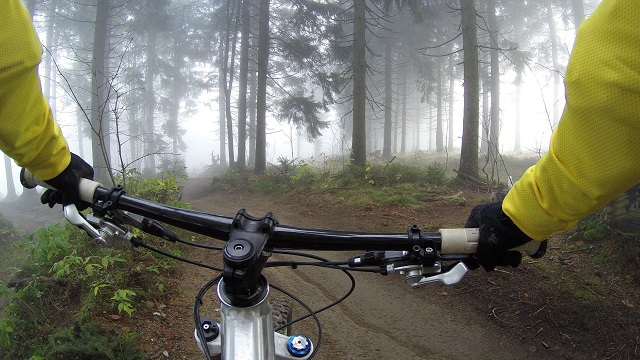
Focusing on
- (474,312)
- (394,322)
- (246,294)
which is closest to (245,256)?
(246,294)

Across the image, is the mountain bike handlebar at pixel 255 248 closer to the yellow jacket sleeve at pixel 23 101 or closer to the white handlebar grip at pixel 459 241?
the white handlebar grip at pixel 459 241

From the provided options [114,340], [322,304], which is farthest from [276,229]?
[322,304]

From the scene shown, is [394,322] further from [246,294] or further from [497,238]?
[246,294]

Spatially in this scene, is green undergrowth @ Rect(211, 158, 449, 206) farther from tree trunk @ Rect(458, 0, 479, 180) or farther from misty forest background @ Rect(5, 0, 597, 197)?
misty forest background @ Rect(5, 0, 597, 197)

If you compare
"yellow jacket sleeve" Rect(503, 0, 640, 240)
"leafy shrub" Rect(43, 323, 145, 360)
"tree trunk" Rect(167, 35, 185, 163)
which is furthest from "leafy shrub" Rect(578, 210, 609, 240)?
"tree trunk" Rect(167, 35, 185, 163)

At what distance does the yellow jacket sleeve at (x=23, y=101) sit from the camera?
1159 mm

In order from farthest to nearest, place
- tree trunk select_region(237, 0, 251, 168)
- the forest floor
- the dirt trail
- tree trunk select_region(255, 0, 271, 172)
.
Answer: tree trunk select_region(237, 0, 251, 168), tree trunk select_region(255, 0, 271, 172), the dirt trail, the forest floor

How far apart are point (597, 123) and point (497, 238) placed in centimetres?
49

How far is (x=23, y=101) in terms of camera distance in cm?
127

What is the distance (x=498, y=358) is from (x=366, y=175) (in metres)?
8.30

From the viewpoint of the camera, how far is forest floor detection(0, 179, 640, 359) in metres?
4.20

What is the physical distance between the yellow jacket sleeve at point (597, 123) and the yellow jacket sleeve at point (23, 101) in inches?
63.9

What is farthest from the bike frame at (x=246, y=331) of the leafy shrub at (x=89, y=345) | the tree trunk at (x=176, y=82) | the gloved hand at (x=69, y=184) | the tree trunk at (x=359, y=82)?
the tree trunk at (x=176, y=82)

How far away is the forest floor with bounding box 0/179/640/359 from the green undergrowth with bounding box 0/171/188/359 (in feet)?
0.62
